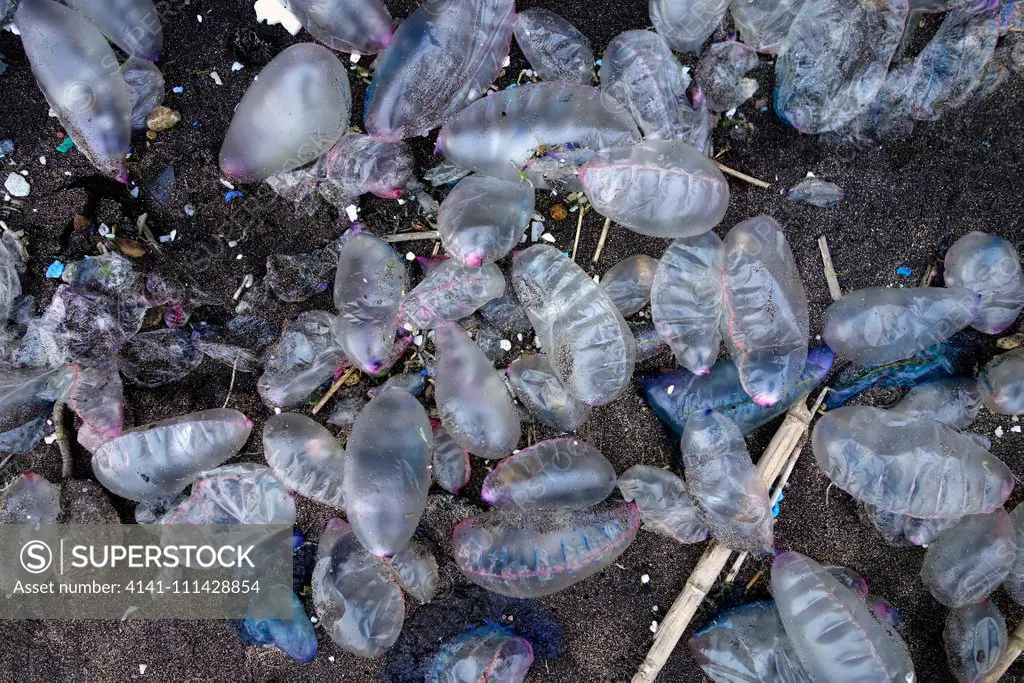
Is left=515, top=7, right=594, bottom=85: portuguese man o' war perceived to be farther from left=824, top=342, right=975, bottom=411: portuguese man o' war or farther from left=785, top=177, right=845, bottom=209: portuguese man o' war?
left=824, top=342, right=975, bottom=411: portuguese man o' war

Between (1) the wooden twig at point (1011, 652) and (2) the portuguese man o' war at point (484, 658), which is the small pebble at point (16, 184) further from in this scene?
(1) the wooden twig at point (1011, 652)

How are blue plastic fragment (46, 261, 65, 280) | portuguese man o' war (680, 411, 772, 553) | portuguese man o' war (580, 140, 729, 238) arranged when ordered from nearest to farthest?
portuguese man o' war (580, 140, 729, 238) < portuguese man o' war (680, 411, 772, 553) < blue plastic fragment (46, 261, 65, 280)

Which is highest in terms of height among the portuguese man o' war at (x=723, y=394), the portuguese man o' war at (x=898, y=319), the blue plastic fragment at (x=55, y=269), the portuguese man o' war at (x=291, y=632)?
the blue plastic fragment at (x=55, y=269)

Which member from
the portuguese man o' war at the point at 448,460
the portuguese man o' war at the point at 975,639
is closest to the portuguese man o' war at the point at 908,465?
the portuguese man o' war at the point at 975,639

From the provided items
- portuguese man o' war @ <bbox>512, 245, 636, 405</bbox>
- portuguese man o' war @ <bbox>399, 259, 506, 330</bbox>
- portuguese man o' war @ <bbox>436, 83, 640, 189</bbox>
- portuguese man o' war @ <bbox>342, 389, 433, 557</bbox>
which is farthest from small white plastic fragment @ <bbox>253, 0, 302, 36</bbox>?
portuguese man o' war @ <bbox>342, 389, 433, 557</bbox>

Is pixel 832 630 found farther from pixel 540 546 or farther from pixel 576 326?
pixel 576 326

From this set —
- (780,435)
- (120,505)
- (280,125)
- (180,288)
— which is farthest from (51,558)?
(780,435)

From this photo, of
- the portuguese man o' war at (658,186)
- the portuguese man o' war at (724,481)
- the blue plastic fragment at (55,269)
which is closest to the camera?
the portuguese man o' war at (658,186)
